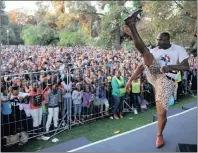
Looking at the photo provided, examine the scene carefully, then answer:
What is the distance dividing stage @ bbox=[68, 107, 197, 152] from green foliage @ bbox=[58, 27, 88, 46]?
2289 centimetres

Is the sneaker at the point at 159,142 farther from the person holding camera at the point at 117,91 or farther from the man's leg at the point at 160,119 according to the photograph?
the person holding camera at the point at 117,91

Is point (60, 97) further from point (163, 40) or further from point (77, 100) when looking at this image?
point (163, 40)

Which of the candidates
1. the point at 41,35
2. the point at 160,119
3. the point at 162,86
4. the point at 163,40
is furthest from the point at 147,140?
the point at 41,35

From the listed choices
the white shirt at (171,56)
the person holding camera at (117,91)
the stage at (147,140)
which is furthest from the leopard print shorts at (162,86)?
the person holding camera at (117,91)

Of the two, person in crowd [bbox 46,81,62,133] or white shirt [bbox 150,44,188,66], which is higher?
white shirt [bbox 150,44,188,66]

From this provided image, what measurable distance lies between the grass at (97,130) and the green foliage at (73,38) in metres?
19.5

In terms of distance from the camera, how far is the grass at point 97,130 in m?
5.57

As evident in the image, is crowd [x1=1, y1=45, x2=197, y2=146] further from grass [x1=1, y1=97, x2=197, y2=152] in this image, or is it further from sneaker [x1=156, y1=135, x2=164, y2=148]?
sneaker [x1=156, y1=135, x2=164, y2=148]

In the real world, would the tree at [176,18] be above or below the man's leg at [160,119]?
above

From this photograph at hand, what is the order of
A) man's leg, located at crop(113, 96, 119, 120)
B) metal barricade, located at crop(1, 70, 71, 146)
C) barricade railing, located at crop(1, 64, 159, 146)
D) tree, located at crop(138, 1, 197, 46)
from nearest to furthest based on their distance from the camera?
metal barricade, located at crop(1, 70, 71, 146)
barricade railing, located at crop(1, 64, 159, 146)
man's leg, located at crop(113, 96, 119, 120)
tree, located at crop(138, 1, 197, 46)

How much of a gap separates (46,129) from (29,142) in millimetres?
499

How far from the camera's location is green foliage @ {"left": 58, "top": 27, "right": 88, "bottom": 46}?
26.8 metres

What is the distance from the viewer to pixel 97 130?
21.3 ft

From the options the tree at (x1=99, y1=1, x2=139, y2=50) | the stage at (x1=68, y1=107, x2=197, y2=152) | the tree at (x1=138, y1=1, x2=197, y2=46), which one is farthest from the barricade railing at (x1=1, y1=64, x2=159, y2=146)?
the tree at (x1=99, y1=1, x2=139, y2=50)
